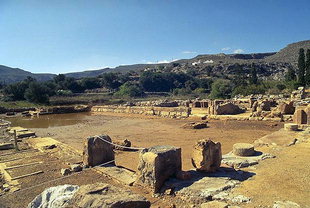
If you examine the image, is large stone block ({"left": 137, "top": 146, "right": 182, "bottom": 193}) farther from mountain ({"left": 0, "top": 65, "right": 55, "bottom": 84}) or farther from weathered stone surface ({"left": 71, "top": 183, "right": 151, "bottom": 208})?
mountain ({"left": 0, "top": 65, "right": 55, "bottom": 84})

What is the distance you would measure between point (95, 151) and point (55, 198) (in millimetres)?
3730

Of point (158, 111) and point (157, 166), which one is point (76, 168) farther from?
point (158, 111)

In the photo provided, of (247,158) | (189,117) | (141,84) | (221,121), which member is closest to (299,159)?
(247,158)

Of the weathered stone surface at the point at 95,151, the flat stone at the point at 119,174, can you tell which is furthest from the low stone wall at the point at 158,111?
the flat stone at the point at 119,174

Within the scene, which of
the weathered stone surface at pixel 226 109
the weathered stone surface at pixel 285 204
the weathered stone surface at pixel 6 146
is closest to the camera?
the weathered stone surface at pixel 285 204

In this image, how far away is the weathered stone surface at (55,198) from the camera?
413cm

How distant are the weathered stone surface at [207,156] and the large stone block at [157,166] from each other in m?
0.54

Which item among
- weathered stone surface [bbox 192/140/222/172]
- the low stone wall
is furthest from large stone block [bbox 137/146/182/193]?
the low stone wall

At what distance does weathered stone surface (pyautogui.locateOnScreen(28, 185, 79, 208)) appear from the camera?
4129mm

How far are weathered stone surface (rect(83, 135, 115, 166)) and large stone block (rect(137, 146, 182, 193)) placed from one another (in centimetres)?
227

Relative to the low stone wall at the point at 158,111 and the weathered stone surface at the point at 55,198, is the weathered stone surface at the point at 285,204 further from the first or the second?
the low stone wall at the point at 158,111

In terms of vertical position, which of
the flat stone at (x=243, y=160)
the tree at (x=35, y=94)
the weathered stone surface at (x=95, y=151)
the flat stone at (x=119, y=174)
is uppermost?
the tree at (x=35, y=94)

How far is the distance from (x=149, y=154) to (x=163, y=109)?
66.7 ft

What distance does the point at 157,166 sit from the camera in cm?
583
